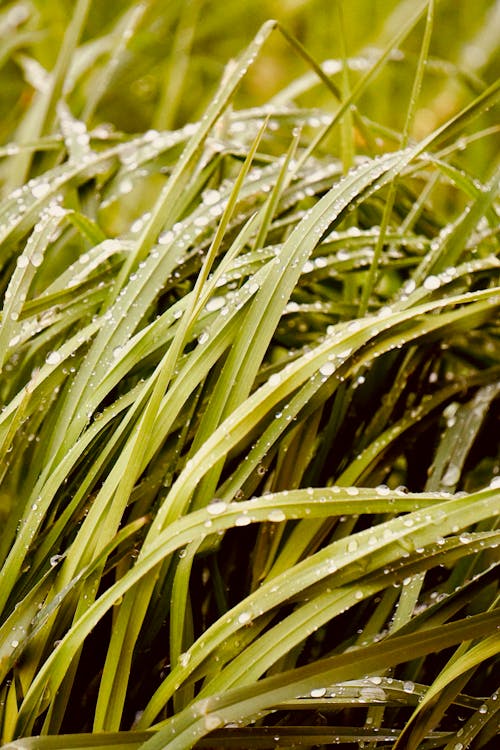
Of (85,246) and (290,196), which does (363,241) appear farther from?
(85,246)

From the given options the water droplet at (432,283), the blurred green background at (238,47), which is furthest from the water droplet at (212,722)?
the blurred green background at (238,47)

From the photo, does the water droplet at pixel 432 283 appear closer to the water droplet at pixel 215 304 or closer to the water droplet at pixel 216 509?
the water droplet at pixel 215 304

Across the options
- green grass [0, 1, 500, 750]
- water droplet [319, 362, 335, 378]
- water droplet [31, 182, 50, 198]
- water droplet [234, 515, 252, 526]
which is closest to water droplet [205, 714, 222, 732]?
green grass [0, 1, 500, 750]

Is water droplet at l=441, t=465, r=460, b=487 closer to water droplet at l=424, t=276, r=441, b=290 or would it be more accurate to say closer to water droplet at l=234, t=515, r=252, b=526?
water droplet at l=424, t=276, r=441, b=290

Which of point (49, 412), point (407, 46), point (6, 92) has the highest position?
point (407, 46)

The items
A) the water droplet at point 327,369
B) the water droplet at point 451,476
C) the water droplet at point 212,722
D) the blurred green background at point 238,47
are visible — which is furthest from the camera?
the blurred green background at point 238,47

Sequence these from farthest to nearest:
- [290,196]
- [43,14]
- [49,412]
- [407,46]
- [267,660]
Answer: [407,46], [43,14], [290,196], [49,412], [267,660]

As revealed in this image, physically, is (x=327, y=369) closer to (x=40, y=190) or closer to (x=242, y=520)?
(x=242, y=520)

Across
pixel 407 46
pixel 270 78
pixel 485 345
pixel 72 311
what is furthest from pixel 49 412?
pixel 407 46
